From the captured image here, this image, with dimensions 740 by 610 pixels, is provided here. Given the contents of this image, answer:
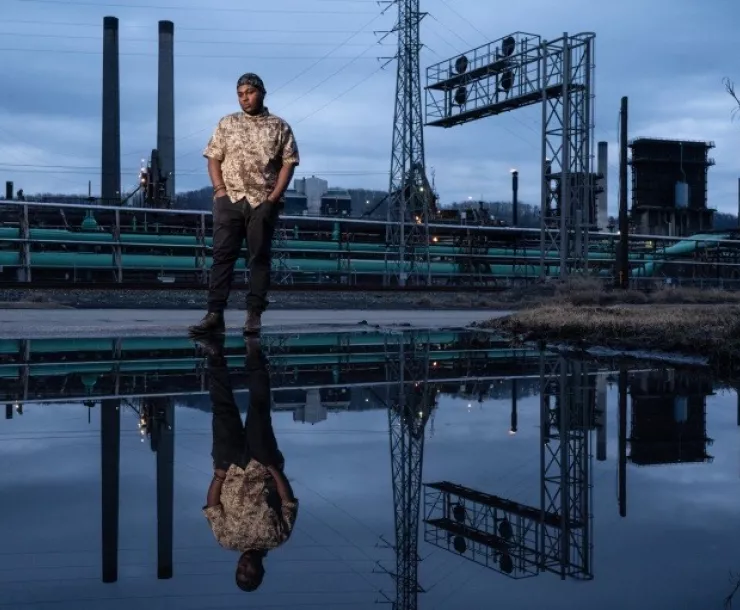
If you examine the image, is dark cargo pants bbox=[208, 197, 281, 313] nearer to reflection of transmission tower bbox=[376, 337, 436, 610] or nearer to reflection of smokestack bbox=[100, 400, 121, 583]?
reflection of transmission tower bbox=[376, 337, 436, 610]

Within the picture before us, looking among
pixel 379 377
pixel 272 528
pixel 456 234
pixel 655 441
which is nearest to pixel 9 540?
pixel 272 528

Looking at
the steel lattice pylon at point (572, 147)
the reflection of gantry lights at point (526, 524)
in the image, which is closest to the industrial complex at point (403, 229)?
the steel lattice pylon at point (572, 147)

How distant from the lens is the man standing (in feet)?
17.9

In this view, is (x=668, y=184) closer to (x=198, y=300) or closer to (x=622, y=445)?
(x=198, y=300)

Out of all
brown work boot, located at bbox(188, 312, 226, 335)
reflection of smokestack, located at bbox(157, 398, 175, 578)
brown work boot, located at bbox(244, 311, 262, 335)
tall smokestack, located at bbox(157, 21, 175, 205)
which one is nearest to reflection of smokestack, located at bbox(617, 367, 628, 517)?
reflection of smokestack, located at bbox(157, 398, 175, 578)

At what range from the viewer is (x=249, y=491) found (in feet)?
5.96

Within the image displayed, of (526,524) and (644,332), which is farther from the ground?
(644,332)

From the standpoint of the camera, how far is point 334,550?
1477 mm

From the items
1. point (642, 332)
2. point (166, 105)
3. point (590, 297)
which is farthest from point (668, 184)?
point (642, 332)

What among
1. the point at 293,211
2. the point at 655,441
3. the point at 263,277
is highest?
the point at 293,211

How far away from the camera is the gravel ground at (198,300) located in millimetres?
13014

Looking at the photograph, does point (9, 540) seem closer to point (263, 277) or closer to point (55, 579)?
point (55, 579)

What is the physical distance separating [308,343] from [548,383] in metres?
2.27

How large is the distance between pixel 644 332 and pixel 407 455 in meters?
3.31
